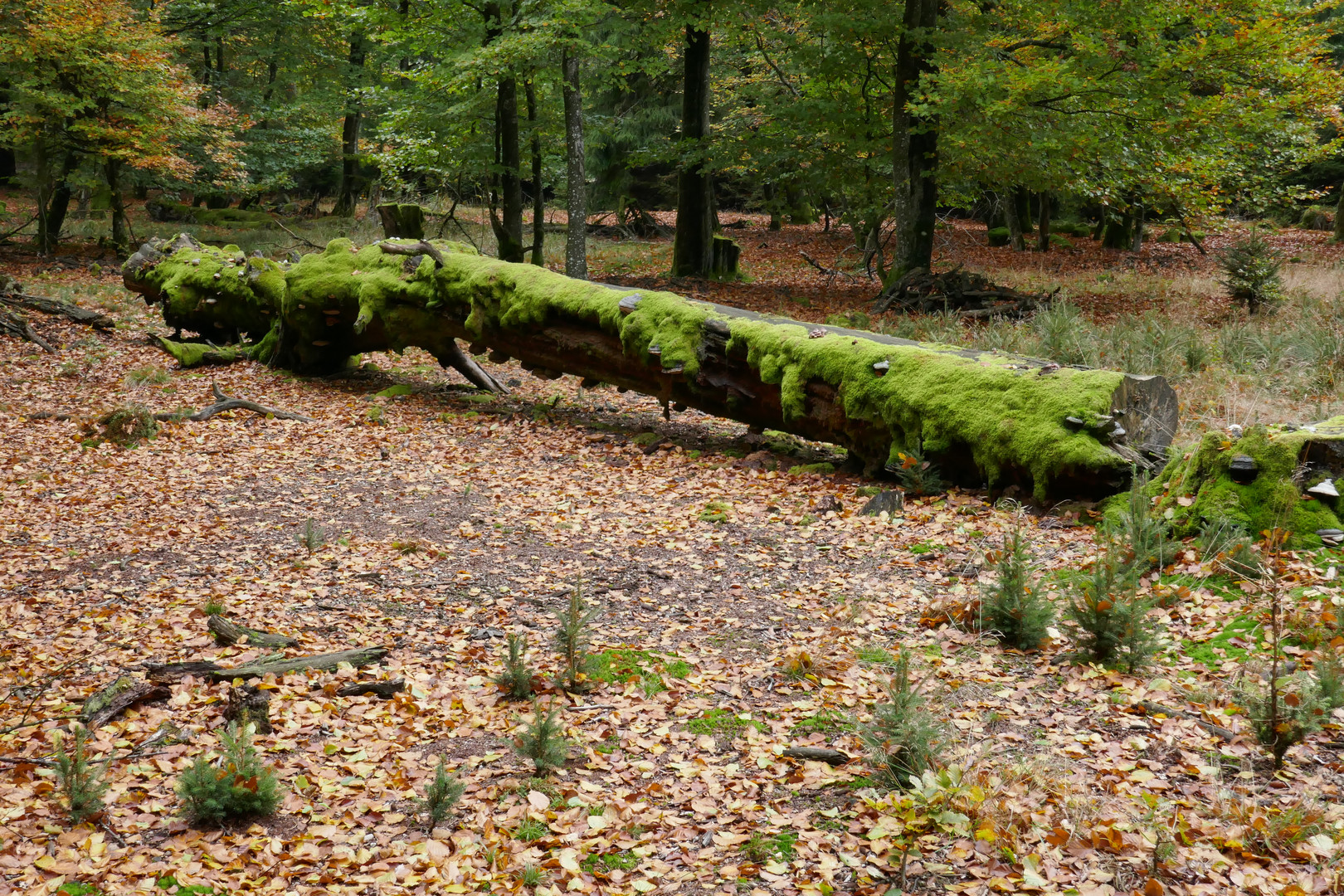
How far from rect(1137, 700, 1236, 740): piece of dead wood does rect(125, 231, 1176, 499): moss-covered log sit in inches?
105

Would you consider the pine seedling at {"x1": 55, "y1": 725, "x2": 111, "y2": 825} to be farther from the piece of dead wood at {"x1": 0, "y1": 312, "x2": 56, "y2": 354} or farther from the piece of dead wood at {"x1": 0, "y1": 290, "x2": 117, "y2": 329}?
the piece of dead wood at {"x1": 0, "y1": 290, "x2": 117, "y2": 329}

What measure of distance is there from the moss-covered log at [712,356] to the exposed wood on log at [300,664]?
4.55m

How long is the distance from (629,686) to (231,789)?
193cm

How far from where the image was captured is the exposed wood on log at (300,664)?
472cm

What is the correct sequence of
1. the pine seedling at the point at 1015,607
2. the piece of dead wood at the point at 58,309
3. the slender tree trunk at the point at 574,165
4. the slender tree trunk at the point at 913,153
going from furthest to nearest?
the slender tree trunk at the point at 574,165
the piece of dead wood at the point at 58,309
the slender tree trunk at the point at 913,153
the pine seedling at the point at 1015,607

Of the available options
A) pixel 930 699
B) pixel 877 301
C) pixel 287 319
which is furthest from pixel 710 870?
pixel 877 301

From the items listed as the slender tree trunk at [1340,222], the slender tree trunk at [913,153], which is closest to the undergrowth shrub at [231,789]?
the slender tree trunk at [913,153]

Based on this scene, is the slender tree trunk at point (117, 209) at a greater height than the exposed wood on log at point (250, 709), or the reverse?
the slender tree trunk at point (117, 209)

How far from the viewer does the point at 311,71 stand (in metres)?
28.2

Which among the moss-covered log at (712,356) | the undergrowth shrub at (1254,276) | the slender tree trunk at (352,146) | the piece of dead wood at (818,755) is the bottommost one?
the piece of dead wood at (818,755)

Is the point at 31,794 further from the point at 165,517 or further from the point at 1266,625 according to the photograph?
the point at 1266,625

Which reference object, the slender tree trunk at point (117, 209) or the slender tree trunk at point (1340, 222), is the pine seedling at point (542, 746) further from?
the slender tree trunk at point (1340, 222)

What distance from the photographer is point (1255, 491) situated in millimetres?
5355

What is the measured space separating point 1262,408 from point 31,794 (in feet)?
30.7
